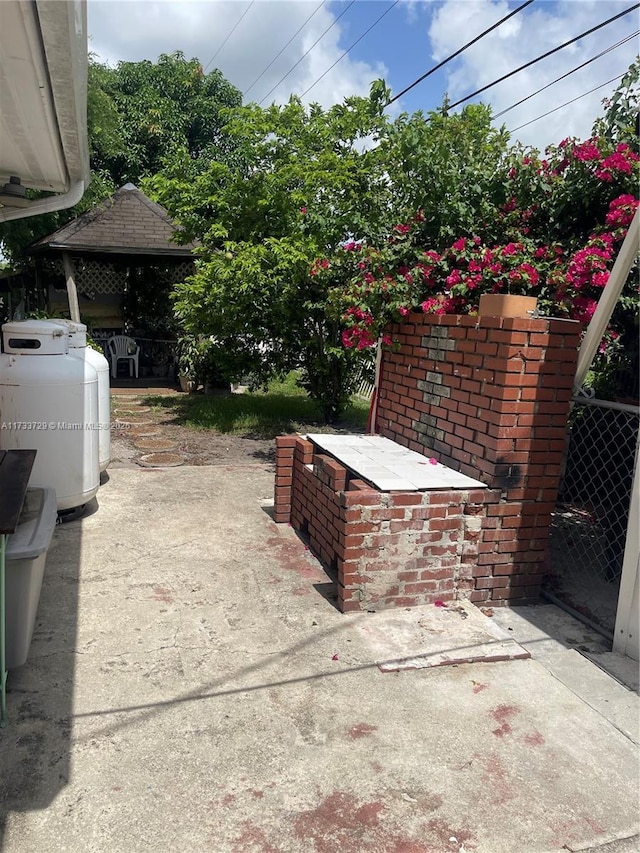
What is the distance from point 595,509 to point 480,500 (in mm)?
1228

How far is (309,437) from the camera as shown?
4754 mm

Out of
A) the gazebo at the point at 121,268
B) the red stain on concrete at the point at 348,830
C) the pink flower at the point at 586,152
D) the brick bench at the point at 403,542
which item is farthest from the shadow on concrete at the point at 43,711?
the gazebo at the point at 121,268

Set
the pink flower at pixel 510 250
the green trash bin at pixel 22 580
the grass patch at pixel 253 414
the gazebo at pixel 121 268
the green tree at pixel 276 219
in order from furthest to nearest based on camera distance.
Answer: the gazebo at pixel 121 268 < the grass patch at pixel 253 414 < the green tree at pixel 276 219 < the pink flower at pixel 510 250 < the green trash bin at pixel 22 580

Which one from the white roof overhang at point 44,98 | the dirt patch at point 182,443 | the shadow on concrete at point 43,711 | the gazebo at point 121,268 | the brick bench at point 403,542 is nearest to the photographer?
the white roof overhang at point 44,98

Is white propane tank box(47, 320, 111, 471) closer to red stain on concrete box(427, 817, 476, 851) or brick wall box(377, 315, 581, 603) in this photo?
brick wall box(377, 315, 581, 603)

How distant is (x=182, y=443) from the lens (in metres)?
7.54

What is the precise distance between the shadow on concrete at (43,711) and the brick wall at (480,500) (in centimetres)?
147

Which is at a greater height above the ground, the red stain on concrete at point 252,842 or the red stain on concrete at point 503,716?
the red stain on concrete at point 503,716

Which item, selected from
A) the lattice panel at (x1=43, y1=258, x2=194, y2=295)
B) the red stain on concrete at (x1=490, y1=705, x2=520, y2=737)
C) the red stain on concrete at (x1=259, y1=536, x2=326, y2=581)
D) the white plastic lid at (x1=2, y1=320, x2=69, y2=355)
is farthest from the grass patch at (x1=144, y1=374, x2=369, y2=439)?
the red stain on concrete at (x1=490, y1=705, x2=520, y2=737)

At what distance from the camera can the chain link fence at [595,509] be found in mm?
3830

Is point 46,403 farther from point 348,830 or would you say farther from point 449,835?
point 449,835

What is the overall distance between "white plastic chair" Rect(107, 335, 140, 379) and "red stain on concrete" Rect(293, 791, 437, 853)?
11.6 m

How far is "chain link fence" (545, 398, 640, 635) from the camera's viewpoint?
3830mm

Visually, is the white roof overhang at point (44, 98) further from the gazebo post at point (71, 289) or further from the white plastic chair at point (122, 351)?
the white plastic chair at point (122, 351)
